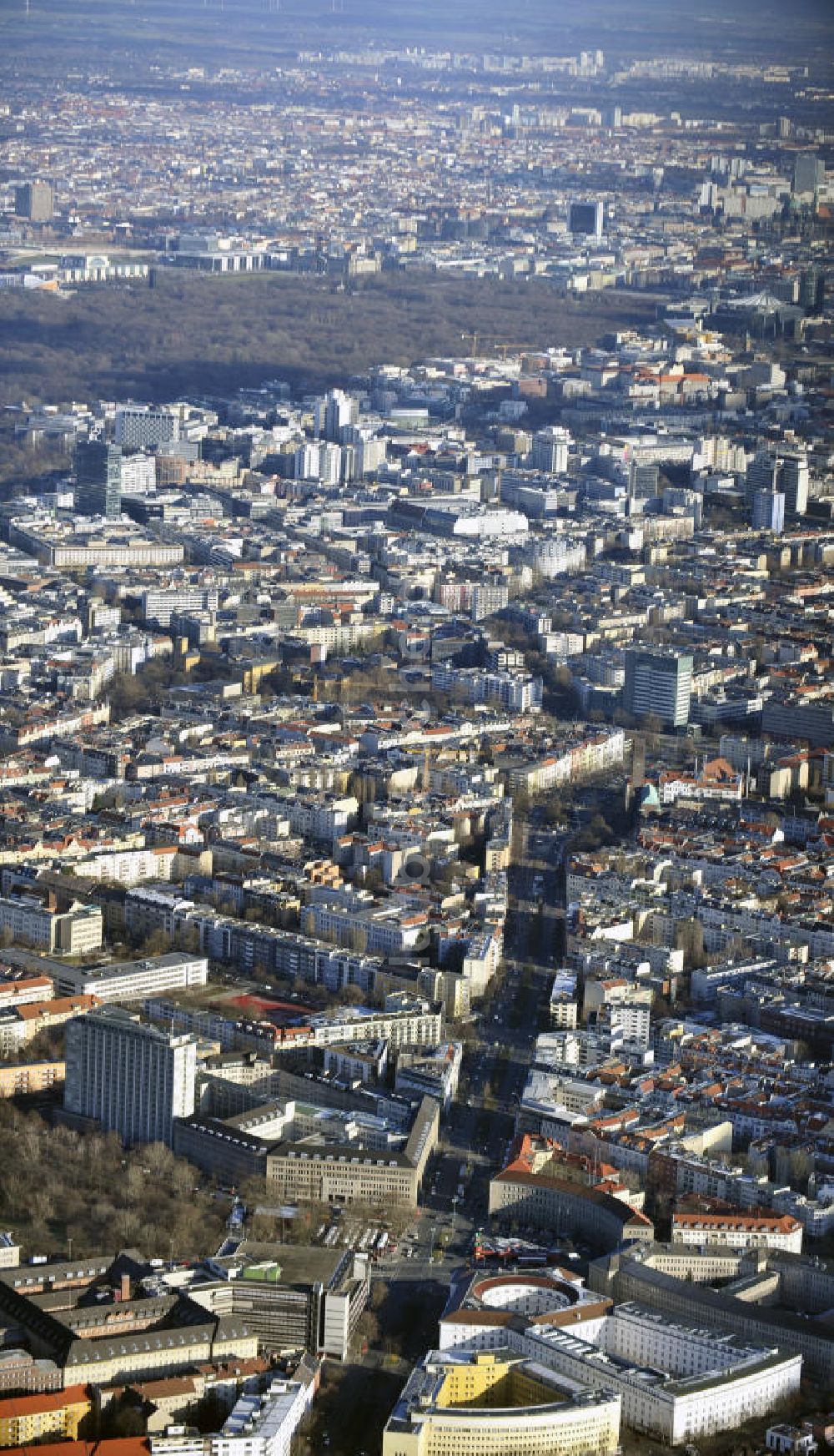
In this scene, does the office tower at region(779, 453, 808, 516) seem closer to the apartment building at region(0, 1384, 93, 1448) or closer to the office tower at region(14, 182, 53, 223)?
the apartment building at region(0, 1384, 93, 1448)

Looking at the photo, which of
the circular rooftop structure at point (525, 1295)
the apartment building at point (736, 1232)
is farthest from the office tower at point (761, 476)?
the circular rooftop structure at point (525, 1295)

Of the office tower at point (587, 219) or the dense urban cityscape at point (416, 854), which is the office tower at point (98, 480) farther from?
the office tower at point (587, 219)

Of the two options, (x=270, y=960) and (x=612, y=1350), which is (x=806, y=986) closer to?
(x=270, y=960)

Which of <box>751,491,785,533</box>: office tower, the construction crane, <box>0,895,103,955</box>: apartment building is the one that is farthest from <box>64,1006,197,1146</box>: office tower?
the construction crane

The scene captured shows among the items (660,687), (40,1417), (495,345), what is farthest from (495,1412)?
(495,345)

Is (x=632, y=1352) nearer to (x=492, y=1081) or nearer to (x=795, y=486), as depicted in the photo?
(x=492, y=1081)

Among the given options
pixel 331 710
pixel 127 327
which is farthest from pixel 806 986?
pixel 127 327
